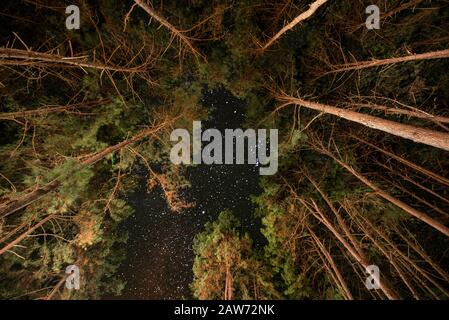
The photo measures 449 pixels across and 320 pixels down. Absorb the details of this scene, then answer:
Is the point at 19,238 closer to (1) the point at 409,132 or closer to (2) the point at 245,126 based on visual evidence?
(2) the point at 245,126

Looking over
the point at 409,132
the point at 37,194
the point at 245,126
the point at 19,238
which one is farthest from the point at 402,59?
the point at 19,238

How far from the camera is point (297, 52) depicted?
9.36 m

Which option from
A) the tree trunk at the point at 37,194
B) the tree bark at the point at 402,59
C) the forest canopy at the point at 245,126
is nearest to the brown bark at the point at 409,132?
the tree bark at the point at 402,59

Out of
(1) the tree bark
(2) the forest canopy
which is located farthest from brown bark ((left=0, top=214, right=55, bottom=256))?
(1) the tree bark

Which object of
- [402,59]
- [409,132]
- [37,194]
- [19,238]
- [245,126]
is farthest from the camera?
[245,126]

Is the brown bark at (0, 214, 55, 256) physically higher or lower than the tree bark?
lower

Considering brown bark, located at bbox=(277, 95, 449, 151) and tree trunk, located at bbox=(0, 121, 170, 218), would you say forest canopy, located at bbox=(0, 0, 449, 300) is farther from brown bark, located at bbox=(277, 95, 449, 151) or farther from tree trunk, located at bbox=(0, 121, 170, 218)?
brown bark, located at bbox=(277, 95, 449, 151)

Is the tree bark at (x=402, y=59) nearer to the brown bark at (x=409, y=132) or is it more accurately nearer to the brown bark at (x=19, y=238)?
the brown bark at (x=409, y=132)

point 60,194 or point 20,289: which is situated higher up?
point 60,194
